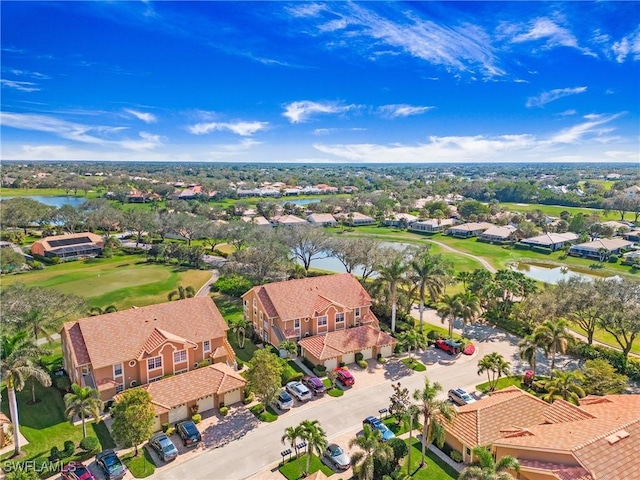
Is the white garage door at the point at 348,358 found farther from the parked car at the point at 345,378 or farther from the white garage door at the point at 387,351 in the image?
the white garage door at the point at 387,351

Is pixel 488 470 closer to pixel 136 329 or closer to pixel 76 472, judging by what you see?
pixel 76 472

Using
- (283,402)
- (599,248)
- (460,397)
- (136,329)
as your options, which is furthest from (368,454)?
(599,248)

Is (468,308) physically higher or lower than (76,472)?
higher

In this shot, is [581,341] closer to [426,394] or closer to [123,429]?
[426,394]

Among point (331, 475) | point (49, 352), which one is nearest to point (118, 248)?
point (49, 352)

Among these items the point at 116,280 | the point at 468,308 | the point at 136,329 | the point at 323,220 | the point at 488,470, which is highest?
the point at 488,470

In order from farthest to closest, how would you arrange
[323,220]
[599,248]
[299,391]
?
[323,220] → [599,248] → [299,391]
